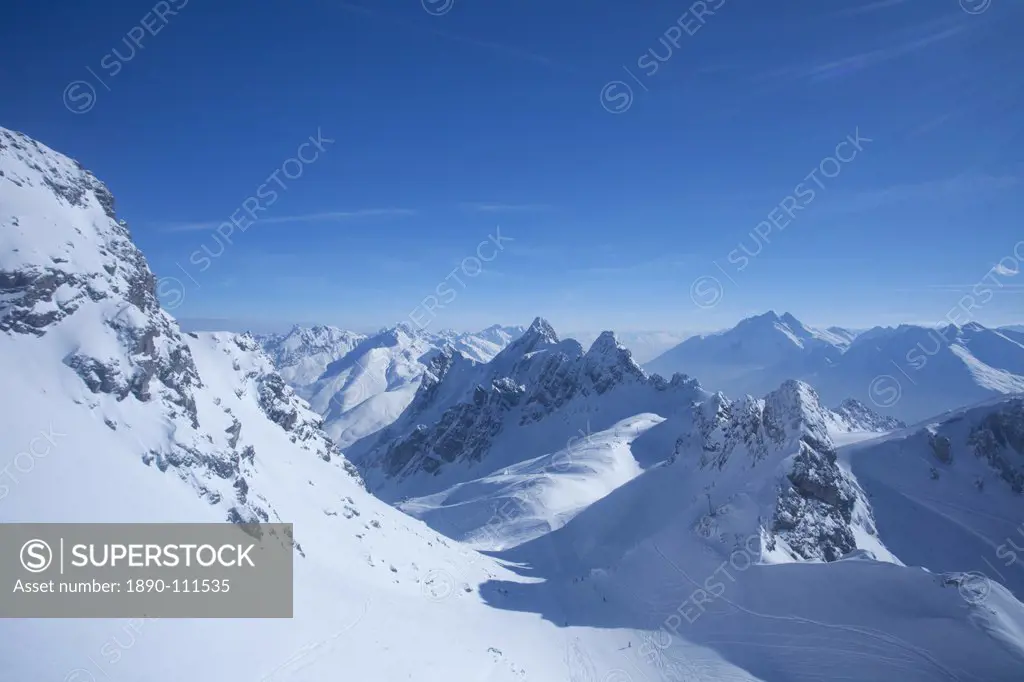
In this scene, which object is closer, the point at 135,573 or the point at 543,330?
the point at 135,573

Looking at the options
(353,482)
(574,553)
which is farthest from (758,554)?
(353,482)

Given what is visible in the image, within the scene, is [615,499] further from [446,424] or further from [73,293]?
[446,424]

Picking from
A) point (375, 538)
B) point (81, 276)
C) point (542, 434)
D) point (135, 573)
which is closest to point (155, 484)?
point (135, 573)

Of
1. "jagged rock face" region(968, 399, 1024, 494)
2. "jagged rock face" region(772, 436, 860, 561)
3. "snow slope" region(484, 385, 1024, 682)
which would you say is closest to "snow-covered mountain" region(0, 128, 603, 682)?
"snow slope" region(484, 385, 1024, 682)

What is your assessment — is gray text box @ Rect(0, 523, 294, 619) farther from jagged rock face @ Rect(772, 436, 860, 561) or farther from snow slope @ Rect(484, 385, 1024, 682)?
jagged rock face @ Rect(772, 436, 860, 561)

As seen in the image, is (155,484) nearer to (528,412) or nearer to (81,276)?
(81,276)

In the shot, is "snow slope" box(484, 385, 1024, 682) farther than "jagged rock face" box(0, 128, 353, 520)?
No
